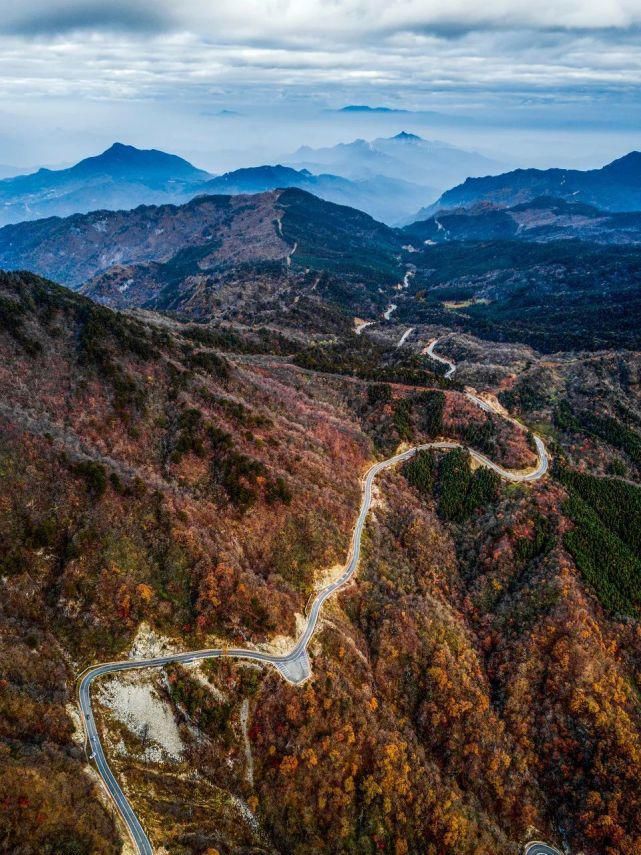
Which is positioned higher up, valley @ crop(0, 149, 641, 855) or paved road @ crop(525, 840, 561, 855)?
valley @ crop(0, 149, 641, 855)

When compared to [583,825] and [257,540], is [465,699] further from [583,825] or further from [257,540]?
[257,540]

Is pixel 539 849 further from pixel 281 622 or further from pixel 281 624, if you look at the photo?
pixel 281 622

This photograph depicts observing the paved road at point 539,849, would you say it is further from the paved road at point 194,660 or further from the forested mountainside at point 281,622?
the forested mountainside at point 281,622

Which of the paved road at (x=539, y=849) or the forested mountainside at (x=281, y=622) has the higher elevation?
the forested mountainside at (x=281, y=622)

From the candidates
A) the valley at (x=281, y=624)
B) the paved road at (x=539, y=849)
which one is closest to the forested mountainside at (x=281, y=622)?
the valley at (x=281, y=624)

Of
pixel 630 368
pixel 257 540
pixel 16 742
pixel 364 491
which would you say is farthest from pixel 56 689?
pixel 630 368

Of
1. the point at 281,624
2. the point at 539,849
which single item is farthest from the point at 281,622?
the point at 539,849

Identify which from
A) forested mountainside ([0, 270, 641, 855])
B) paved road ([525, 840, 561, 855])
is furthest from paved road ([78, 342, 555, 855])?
forested mountainside ([0, 270, 641, 855])

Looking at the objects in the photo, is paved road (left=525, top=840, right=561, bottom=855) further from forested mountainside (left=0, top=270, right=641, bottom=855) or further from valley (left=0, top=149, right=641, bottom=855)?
forested mountainside (left=0, top=270, right=641, bottom=855)
